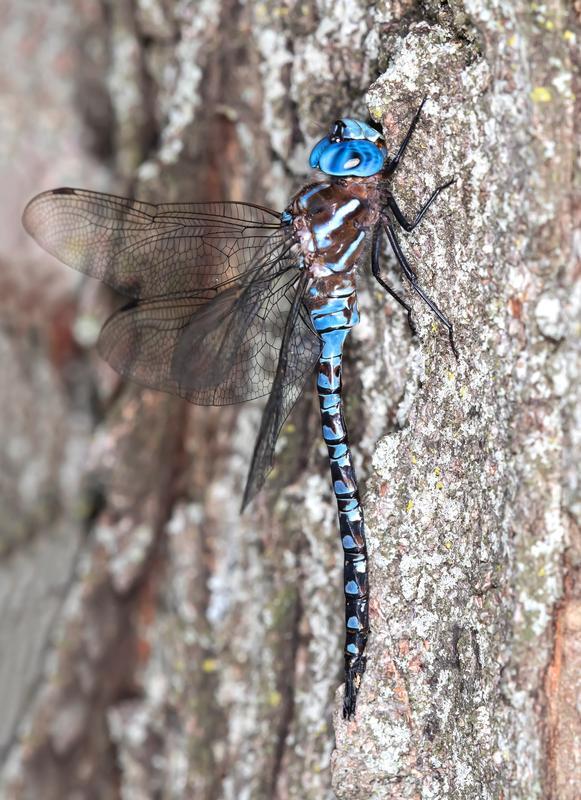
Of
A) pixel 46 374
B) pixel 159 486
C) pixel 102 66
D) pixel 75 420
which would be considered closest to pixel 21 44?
pixel 102 66

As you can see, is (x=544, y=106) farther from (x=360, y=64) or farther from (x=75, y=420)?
(x=75, y=420)

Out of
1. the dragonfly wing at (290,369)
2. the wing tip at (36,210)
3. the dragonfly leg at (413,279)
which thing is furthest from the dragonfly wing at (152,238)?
the dragonfly leg at (413,279)

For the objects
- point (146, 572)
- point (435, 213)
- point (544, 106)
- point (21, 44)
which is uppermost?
point (21, 44)

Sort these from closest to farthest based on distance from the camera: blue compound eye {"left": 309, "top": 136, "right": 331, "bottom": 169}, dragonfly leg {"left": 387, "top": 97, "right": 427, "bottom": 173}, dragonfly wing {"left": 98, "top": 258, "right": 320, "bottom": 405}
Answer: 1. dragonfly leg {"left": 387, "top": 97, "right": 427, "bottom": 173}
2. blue compound eye {"left": 309, "top": 136, "right": 331, "bottom": 169}
3. dragonfly wing {"left": 98, "top": 258, "right": 320, "bottom": 405}

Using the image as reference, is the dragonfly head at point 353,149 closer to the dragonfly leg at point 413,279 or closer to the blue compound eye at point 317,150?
the blue compound eye at point 317,150

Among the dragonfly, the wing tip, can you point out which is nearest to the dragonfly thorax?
the dragonfly

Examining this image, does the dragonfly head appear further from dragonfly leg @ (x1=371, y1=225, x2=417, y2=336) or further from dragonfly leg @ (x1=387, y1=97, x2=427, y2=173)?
dragonfly leg @ (x1=371, y1=225, x2=417, y2=336)

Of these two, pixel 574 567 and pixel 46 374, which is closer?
pixel 574 567
